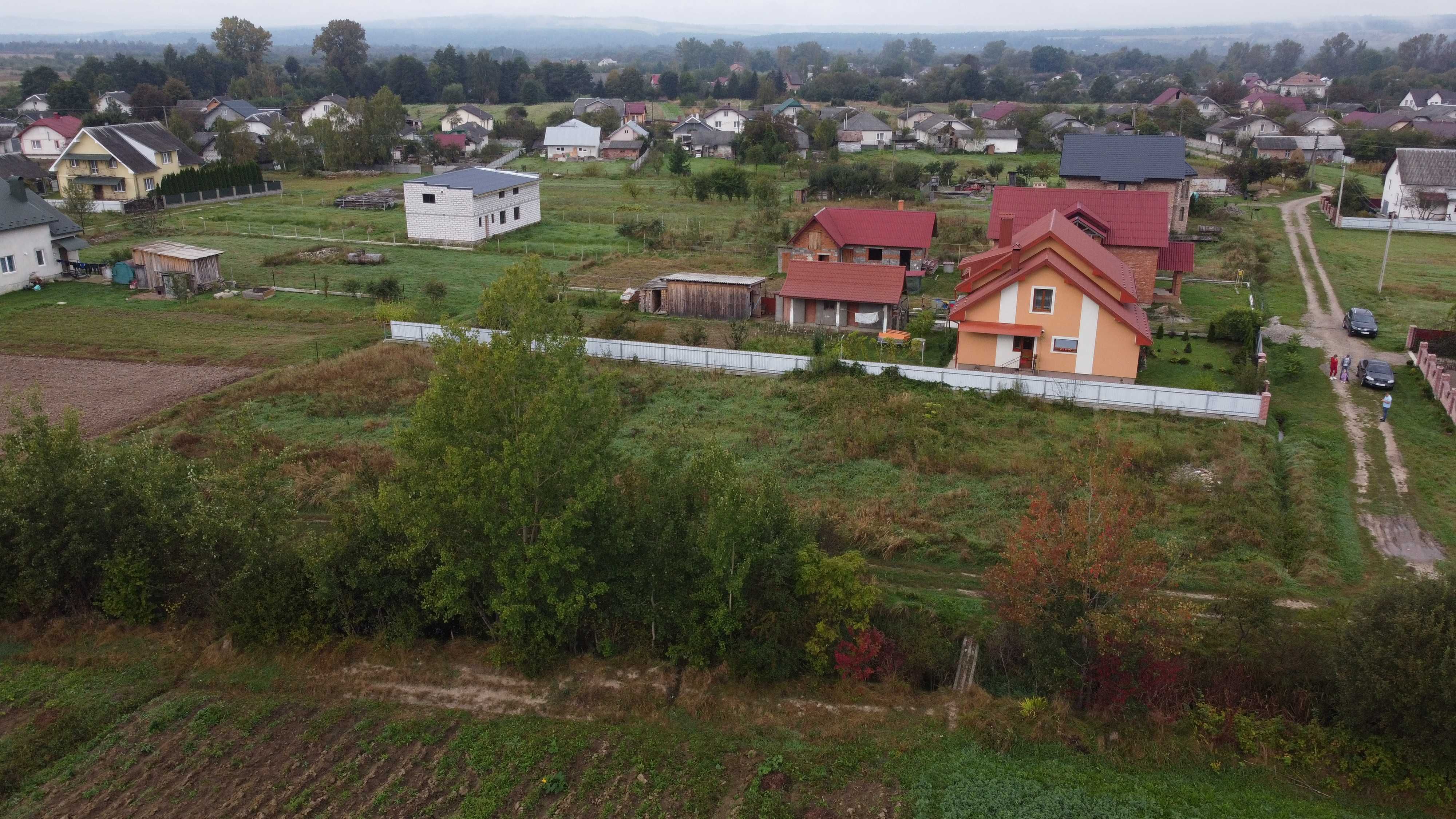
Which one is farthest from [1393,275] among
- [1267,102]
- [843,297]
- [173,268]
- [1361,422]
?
[1267,102]

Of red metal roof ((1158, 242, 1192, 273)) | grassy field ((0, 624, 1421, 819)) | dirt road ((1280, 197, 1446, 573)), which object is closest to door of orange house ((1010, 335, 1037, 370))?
dirt road ((1280, 197, 1446, 573))

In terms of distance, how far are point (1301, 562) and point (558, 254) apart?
32.9 m

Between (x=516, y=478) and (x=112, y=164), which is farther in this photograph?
(x=112, y=164)

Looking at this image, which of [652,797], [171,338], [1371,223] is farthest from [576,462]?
[1371,223]

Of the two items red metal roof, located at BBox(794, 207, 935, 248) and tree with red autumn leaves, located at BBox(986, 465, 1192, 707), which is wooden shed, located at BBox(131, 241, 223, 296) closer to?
red metal roof, located at BBox(794, 207, 935, 248)

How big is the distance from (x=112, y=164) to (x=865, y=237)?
4339 centimetres

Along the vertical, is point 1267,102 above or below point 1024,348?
above

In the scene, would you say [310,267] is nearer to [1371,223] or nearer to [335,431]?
[335,431]

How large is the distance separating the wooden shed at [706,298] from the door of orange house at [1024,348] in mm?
9650

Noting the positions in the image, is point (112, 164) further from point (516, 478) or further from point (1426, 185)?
point (1426, 185)

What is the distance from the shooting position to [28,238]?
37.0 metres

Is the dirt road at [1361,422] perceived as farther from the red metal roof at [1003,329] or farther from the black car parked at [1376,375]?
the red metal roof at [1003,329]

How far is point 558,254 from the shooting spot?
43562 mm

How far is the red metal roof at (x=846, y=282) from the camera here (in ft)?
103
